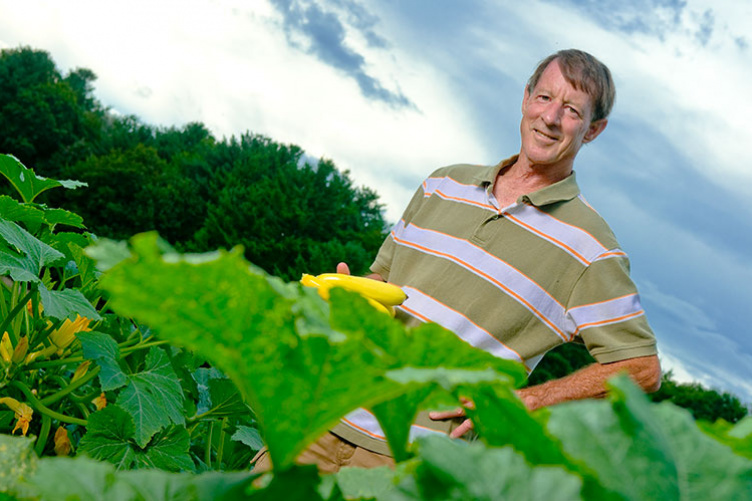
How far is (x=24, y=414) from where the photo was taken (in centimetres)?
182

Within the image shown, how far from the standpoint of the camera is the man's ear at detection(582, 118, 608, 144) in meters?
3.12

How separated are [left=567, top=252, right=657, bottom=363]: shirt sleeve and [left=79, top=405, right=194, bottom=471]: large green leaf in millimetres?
1375

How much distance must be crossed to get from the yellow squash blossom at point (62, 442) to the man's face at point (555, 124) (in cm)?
194

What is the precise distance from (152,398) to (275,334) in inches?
64.8

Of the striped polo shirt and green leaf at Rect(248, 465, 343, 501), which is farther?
the striped polo shirt

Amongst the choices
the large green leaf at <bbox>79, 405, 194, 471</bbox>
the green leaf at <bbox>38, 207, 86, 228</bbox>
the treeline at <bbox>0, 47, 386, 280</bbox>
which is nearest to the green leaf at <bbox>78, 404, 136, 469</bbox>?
the large green leaf at <bbox>79, 405, 194, 471</bbox>

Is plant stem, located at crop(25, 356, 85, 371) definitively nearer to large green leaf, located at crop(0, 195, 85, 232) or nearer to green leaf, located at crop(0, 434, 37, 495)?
large green leaf, located at crop(0, 195, 85, 232)

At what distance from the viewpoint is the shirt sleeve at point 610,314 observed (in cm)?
247

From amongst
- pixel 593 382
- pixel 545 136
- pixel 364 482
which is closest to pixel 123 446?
pixel 593 382

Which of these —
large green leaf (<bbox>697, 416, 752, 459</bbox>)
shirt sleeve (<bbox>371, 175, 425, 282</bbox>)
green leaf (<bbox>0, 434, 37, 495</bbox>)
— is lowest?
green leaf (<bbox>0, 434, 37, 495</bbox>)

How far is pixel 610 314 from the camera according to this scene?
246 centimetres

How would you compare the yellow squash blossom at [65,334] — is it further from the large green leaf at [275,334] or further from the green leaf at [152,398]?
the large green leaf at [275,334]

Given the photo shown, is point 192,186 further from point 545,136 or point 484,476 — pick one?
point 484,476

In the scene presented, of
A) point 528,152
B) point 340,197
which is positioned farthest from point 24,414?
point 340,197
